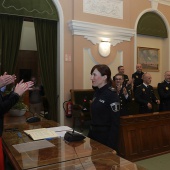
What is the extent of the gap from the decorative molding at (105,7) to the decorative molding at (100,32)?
0.41m

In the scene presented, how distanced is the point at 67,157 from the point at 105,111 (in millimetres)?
846

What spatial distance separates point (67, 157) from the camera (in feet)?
5.06

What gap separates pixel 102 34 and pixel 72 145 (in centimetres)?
505

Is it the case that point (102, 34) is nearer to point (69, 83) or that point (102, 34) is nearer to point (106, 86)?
point (69, 83)

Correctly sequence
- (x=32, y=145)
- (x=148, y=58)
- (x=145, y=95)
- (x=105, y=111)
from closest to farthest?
(x=32, y=145), (x=105, y=111), (x=145, y=95), (x=148, y=58)

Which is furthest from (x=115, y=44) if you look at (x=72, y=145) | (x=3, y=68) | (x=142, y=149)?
(x=72, y=145)

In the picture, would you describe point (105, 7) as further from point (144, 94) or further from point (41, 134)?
point (41, 134)

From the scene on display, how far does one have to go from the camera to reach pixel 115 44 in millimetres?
6711

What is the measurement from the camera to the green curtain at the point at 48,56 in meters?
5.78

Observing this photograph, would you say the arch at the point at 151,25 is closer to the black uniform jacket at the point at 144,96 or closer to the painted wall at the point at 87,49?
the painted wall at the point at 87,49

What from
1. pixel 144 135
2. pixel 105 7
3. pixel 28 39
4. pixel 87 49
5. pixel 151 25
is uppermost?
pixel 105 7

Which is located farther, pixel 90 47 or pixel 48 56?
pixel 90 47

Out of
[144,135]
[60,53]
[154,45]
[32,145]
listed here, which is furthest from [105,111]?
[154,45]

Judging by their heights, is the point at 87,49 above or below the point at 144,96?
above
